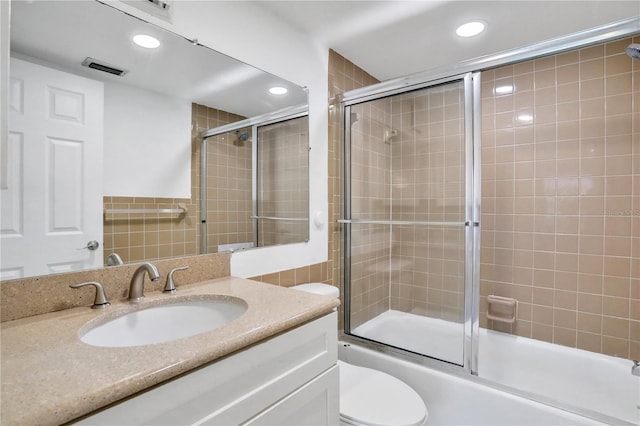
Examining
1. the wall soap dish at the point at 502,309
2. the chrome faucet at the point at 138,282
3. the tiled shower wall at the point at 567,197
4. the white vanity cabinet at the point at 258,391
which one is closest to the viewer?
the white vanity cabinet at the point at 258,391

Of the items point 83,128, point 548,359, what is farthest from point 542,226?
point 83,128

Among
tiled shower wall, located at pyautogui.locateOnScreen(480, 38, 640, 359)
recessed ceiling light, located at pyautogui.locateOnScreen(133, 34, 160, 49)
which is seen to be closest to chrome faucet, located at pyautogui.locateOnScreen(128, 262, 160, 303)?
recessed ceiling light, located at pyautogui.locateOnScreen(133, 34, 160, 49)

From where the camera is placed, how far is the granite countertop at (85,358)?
0.52 meters

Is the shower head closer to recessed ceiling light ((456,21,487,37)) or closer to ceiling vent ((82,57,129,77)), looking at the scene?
recessed ceiling light ((456,21,487,37))

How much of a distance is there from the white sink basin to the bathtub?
3.80 ft

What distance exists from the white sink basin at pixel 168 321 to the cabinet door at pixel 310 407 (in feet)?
1.01

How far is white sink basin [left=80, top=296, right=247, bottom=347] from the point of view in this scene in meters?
0.96

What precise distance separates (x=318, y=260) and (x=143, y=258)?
105 cm

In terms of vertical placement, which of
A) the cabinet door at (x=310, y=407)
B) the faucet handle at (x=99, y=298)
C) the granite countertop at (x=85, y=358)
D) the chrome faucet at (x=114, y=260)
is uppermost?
the chrome faucet at (x=114, y=260)

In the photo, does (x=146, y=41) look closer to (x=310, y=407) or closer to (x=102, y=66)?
(x=102, y=66)

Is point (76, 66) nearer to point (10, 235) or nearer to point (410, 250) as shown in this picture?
point (10, 235)

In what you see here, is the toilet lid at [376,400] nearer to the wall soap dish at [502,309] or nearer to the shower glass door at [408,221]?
the shower glass door at [408,221]

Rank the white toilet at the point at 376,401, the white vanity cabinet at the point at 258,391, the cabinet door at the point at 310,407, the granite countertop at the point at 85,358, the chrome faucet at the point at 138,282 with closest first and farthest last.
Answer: the granite countertop at the point at 85,358 → the white vanity cabinet at the point at 258,391 → the cabinet door at the point at 310,407 → the chrome faucet at the point at 138,282 → the white toilet at the point at 376,401

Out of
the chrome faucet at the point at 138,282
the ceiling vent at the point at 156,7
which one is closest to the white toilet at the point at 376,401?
the chrome faucet at the point at 138,282
